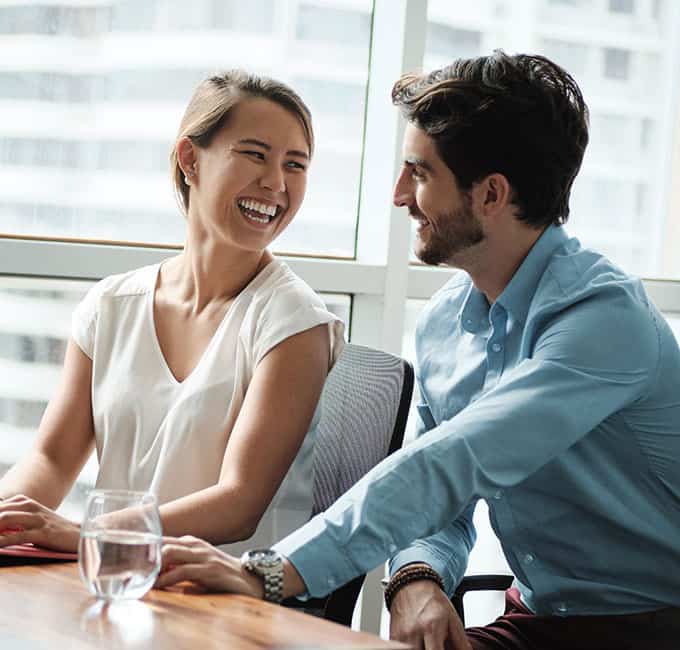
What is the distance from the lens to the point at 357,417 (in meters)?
2.36

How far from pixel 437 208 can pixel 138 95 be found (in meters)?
1.19

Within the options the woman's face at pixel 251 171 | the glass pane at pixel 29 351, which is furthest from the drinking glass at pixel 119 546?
the glass pane at pixel 29 351

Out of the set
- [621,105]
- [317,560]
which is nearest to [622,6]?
[621,105]

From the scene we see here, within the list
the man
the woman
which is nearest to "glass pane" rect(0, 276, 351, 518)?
the woman

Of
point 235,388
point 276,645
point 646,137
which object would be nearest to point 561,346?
point 235,388

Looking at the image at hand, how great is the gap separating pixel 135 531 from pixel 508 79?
119cm

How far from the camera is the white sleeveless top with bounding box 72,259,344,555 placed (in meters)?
A: 2.35

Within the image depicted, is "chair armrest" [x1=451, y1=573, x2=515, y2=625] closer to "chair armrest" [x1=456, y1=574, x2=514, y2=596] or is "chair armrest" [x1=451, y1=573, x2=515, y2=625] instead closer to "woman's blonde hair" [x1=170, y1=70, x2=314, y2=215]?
"chair armrest" [x1=456, y1=574, x2=514, y2=596]

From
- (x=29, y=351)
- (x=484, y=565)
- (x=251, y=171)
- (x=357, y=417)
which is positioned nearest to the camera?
(x=357, y=417)

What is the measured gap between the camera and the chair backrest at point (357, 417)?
2.32 m

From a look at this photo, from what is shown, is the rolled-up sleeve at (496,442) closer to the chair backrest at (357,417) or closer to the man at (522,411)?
the man at (522,411)

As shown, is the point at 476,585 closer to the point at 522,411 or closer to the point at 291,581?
the point at 522,411

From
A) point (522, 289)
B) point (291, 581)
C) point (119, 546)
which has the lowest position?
point (291, 581)

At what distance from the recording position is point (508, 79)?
2211 millimetres
